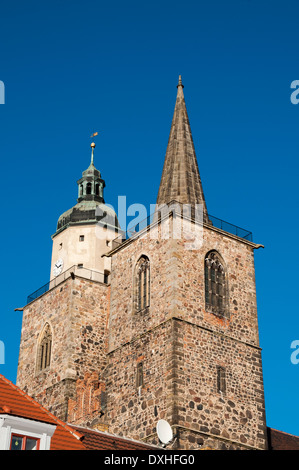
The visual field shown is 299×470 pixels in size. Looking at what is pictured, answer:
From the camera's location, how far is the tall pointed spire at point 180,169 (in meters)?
42.8

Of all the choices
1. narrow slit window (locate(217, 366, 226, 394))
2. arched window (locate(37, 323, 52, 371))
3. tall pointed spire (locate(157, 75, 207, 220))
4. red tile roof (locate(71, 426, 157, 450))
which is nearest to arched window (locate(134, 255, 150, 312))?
tall pointed spire (locate(157, 75, 207, 220))

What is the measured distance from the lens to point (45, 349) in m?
41.8

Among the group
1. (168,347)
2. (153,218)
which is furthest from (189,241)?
(168,347)

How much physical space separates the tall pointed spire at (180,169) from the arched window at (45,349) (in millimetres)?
8648

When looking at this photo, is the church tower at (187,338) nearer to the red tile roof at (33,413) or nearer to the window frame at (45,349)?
the window frame at (45,349)

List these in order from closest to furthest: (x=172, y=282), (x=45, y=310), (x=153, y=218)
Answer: (x=172, y=282), (x=153, y=218), (x=45, y=310)

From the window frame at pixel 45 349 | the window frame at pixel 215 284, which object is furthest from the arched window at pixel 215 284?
the window frame at pixel 45 349

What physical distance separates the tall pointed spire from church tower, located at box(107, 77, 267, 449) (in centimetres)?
56

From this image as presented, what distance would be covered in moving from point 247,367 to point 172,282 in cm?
527

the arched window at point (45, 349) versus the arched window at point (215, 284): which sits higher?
the arched window at point (215, 284)

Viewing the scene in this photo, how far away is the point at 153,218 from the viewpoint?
39875 millimetres

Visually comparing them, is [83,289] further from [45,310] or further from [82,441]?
[82,441]
